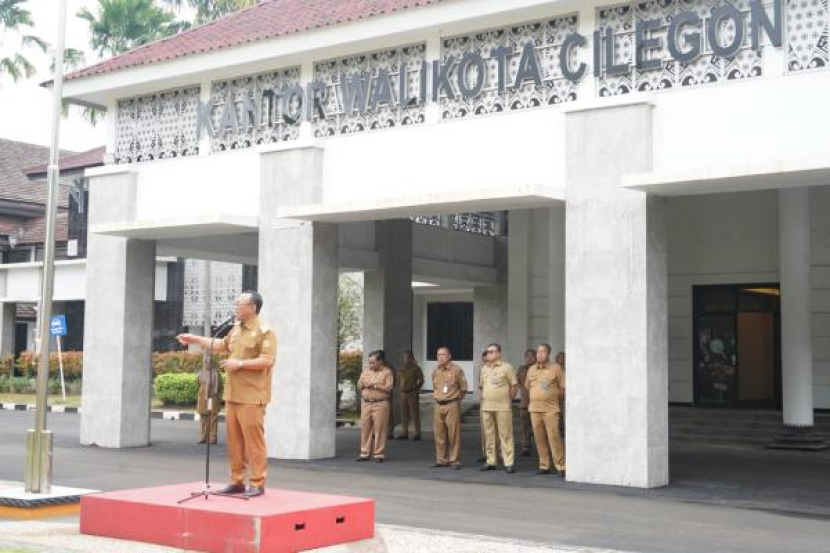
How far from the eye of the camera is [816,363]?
20.8 meters

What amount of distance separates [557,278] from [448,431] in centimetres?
778

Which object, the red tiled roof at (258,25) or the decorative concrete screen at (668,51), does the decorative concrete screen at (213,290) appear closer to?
the red tiled roof at (258,25)

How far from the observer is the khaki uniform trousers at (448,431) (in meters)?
15.2

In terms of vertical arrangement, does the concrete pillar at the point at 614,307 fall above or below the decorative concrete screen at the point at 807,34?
below

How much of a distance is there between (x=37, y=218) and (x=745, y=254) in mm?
25931

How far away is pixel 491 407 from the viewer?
14.7m

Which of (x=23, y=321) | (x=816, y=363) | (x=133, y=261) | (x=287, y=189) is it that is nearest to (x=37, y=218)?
(x=23, y=321)

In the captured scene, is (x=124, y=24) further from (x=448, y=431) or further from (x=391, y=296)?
(x=448, y=431)

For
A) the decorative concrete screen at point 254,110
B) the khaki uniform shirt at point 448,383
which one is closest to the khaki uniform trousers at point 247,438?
the khaki uniform shirt at point 448,383

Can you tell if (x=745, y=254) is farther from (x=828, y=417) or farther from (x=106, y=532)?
(x=106, y=532)

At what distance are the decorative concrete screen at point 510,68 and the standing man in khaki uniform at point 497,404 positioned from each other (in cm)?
321

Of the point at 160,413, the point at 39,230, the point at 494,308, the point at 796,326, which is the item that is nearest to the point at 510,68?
the point at 796,326

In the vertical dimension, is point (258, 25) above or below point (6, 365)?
above

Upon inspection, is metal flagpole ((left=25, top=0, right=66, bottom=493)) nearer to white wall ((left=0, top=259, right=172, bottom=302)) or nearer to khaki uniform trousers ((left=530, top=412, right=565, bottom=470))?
khaki uniform trousers ((left=530, top=412, right=565, bottom=470))
